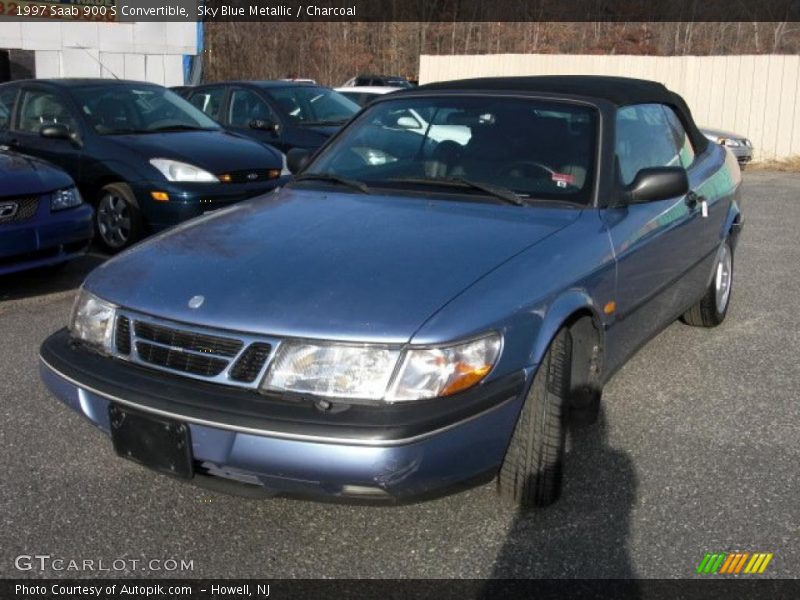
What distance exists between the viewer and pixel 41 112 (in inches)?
328

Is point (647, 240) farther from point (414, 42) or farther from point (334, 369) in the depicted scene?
point (414, 42)

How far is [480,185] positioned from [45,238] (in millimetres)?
3679

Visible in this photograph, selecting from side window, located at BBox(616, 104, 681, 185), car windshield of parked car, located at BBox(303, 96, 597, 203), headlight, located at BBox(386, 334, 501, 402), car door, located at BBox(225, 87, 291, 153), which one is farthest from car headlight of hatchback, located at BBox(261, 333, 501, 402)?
car door, located at BBox(225, 87, 291, 153)

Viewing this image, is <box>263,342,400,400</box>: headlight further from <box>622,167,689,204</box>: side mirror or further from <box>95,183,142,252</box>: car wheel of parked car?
<box>95,183,142,252</box>: car wheel of parked car

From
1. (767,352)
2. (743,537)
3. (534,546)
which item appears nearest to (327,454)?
(534,546)

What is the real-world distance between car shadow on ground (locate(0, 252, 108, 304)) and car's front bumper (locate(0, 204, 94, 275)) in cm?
21

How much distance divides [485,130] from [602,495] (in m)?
1.67

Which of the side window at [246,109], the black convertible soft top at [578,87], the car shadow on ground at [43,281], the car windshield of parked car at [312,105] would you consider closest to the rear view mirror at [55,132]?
the car shadow on ground at [43,281]

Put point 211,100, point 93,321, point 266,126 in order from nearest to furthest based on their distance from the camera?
point 93,321, point 266,126, point 211,100

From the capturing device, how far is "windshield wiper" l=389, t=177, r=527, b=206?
12.2ft

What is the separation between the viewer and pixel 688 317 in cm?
556

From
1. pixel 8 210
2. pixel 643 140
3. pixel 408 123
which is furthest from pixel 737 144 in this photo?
pixel 8 210

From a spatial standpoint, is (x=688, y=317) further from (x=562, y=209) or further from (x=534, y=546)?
(x=534, y=546)

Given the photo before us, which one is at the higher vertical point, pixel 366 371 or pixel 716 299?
pixel 366 371
